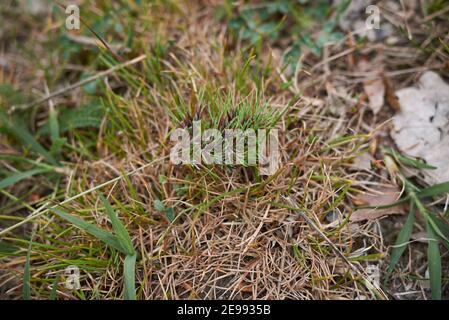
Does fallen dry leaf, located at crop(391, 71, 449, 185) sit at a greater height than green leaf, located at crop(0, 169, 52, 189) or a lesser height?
greater

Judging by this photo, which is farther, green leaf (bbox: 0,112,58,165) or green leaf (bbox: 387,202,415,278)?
green leaf (bbox: 0,112,58,165)

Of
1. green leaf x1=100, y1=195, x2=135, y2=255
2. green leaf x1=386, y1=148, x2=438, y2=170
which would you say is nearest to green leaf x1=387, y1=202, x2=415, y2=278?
green leaf x1=386, y1=148, x2=438, y2=170

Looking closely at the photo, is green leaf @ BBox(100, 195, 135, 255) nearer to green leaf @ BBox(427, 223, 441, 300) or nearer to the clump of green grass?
the clump of green grass

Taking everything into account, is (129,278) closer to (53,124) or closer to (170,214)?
(170,214)

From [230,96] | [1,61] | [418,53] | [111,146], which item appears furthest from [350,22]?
[1,61]

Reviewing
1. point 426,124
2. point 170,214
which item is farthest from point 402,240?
point 170,214

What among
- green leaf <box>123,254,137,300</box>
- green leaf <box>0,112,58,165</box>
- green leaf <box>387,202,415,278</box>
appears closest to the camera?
green leaf <box>123,254,137,300</box>

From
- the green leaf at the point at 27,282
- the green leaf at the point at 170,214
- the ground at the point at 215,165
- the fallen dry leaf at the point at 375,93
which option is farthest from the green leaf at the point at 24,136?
the fallen dry leaf at the point at 375,93

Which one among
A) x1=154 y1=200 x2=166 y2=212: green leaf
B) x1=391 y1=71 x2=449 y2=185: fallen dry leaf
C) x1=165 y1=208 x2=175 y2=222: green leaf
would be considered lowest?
x1=165 y1=208 x2=175 y2=222: green leaf
